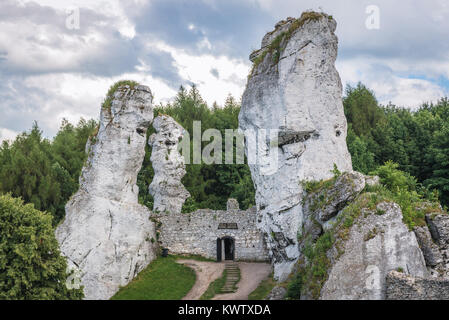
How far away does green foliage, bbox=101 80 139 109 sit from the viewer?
89.9 feet

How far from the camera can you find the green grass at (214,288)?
2238cm

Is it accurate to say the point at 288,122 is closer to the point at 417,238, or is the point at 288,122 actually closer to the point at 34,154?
the point at 417,238

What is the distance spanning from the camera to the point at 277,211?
2150 centimetres

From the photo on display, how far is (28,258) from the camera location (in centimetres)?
1780

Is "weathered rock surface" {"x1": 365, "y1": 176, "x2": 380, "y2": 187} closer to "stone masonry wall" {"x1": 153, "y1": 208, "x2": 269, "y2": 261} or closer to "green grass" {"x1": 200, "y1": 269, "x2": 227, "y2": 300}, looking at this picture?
"green grass" {"x1": 200, "y1": 269, "x2": 227, "y2": 300}

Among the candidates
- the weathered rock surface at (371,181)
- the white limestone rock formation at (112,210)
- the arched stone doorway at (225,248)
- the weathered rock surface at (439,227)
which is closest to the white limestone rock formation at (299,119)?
the weathered rock surface at (371,181)

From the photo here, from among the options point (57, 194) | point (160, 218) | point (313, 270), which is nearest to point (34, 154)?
point (57, 194)

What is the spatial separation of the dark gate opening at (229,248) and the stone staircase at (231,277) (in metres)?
1.56

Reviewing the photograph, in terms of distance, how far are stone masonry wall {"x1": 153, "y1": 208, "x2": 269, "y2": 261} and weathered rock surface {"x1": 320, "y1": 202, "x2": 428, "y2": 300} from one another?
14.8 meters

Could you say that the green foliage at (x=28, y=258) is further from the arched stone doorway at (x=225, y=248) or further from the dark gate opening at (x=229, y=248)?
the dark gate opening at (x=229, y=248)

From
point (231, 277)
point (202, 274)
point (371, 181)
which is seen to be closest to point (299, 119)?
point (371, 181)

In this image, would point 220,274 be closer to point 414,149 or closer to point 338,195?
point 338,195

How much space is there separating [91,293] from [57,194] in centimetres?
1287

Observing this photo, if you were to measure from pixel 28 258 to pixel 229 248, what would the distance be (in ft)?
50.2
